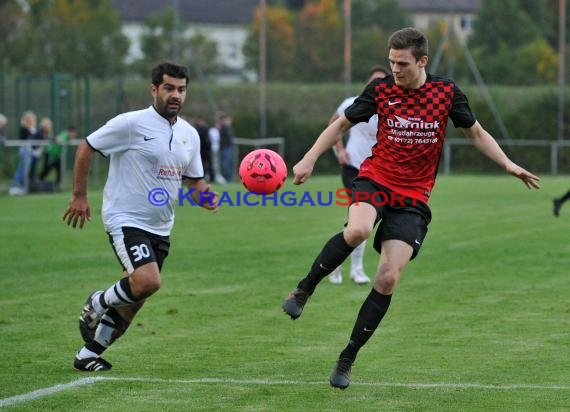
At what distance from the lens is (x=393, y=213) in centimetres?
786

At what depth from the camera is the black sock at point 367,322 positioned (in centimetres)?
770

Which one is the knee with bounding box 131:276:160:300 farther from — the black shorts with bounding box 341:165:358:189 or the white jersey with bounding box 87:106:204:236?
the black shorts with bounding box 341:165:358:189

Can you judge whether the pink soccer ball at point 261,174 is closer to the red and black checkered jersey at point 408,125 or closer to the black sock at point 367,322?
the red and black checkered jersey at point 408,125

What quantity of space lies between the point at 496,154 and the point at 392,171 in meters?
0.74

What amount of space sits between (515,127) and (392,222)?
3632 centimetres

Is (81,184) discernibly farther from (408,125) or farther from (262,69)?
(262,69)

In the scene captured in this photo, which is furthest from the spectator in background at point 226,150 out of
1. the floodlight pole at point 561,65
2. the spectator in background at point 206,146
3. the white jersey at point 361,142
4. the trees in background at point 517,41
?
the white jersey at point 361,142

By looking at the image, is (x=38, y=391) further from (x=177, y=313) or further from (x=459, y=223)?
(x=459, y=223)

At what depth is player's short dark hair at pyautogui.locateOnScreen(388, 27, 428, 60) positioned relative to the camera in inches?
304

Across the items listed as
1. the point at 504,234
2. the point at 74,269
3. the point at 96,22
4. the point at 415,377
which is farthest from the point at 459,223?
the point at 96,22

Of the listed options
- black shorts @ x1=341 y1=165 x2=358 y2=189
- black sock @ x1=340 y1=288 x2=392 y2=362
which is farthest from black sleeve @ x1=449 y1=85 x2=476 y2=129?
black shorts @ x1=341 y1=165 x2=358 y2=189

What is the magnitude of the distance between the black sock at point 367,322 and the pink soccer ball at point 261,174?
997 mm

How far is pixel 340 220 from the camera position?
2283 cm

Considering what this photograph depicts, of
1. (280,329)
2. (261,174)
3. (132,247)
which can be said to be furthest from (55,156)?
(261,174)
